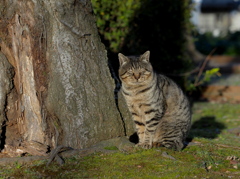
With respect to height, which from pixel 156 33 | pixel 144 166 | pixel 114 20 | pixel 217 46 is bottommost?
pixel 144 166

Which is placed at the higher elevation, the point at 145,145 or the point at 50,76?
the point at 50,76

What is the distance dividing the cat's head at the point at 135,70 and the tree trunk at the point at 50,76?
68 cm

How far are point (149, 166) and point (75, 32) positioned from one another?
76.2 inches

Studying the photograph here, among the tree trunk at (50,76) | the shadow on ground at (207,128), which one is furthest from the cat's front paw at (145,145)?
the shadow on ground at (207,128)

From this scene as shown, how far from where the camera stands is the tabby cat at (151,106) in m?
5.18

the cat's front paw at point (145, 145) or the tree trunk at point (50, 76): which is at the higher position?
the tree trunk at point (50, 76)

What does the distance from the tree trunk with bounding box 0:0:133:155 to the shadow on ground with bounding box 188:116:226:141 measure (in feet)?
11.1

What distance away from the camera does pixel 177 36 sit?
9273 millimetres

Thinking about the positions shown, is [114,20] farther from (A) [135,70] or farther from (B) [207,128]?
(A) [135,70]

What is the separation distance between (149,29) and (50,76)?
4860 millimetres

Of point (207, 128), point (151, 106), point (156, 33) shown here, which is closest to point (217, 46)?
point (156, 33)

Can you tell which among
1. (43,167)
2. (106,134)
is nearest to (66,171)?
(43,167)

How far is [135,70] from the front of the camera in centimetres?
528

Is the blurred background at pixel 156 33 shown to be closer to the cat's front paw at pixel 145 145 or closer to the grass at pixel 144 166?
the cat's front paw at pixel 145 145
